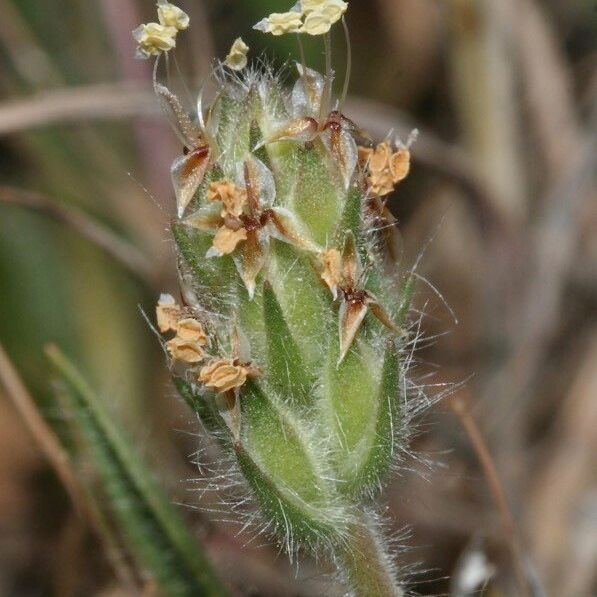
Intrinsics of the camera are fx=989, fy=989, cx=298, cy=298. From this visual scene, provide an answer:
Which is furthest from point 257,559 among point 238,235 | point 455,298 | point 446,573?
point 238,235

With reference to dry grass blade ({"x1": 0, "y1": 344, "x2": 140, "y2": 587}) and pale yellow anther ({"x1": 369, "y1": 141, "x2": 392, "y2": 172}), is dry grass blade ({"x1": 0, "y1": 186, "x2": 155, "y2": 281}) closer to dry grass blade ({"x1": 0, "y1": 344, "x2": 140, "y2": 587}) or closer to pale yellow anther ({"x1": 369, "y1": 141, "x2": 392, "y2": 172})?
dry grass blade ({"x1": 0, "y1": 344, "x2": 140, "y2": 587})

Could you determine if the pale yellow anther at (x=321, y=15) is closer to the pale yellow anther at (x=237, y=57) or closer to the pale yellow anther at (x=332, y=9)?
the pale yellow anther at (x=332, y=9)

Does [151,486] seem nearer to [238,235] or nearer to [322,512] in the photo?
[322,512]

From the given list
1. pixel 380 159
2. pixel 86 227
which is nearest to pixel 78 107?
pixel 86 227

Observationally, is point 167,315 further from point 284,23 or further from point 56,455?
point 56,455

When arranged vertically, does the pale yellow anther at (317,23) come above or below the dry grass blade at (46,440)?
above

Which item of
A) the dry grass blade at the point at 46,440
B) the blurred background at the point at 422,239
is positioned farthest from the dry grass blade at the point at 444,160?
the dry grass blade at the point at 46,440
